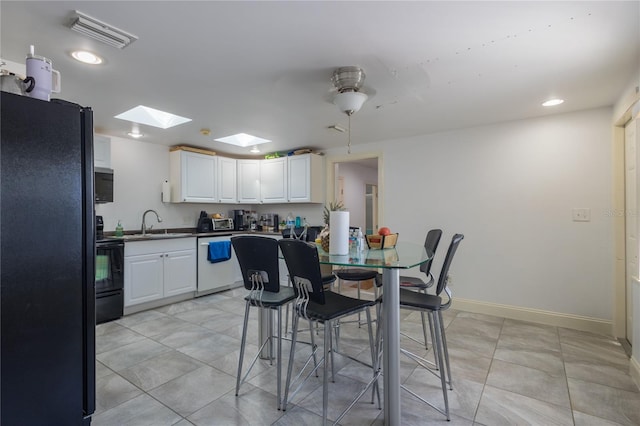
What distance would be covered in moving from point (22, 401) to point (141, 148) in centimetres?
378

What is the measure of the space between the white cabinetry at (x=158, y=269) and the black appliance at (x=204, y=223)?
509 millimetres

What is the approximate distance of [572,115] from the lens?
306cm

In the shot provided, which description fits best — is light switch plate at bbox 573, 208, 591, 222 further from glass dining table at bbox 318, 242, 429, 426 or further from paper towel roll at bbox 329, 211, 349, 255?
paper towel roll at bbox 329, 211, 349, 255

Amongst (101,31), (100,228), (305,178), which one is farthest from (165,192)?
(101,31)

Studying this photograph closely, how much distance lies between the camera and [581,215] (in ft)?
10.0

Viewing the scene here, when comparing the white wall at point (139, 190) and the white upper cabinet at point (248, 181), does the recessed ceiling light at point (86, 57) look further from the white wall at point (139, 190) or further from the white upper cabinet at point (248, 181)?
the white upper cabinet at point (248, 181)

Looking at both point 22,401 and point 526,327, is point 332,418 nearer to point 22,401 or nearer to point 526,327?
point 22,401

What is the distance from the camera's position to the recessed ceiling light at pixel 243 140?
420cm

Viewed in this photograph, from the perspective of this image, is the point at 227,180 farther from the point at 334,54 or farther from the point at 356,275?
the point at 334,54

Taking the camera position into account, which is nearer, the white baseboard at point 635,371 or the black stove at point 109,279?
the white baseboard at point 635,371

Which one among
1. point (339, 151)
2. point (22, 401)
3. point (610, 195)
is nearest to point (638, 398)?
point (610, 195)

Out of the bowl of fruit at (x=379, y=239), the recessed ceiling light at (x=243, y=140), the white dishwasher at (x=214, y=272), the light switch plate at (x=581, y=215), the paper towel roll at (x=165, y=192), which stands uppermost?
the recessed ceiling light at (x=243, y=140)

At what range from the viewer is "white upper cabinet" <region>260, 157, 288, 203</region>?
4887 mm

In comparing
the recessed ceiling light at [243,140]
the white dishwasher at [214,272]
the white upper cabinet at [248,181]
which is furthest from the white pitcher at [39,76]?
the white upper cabinet at [248,181]
